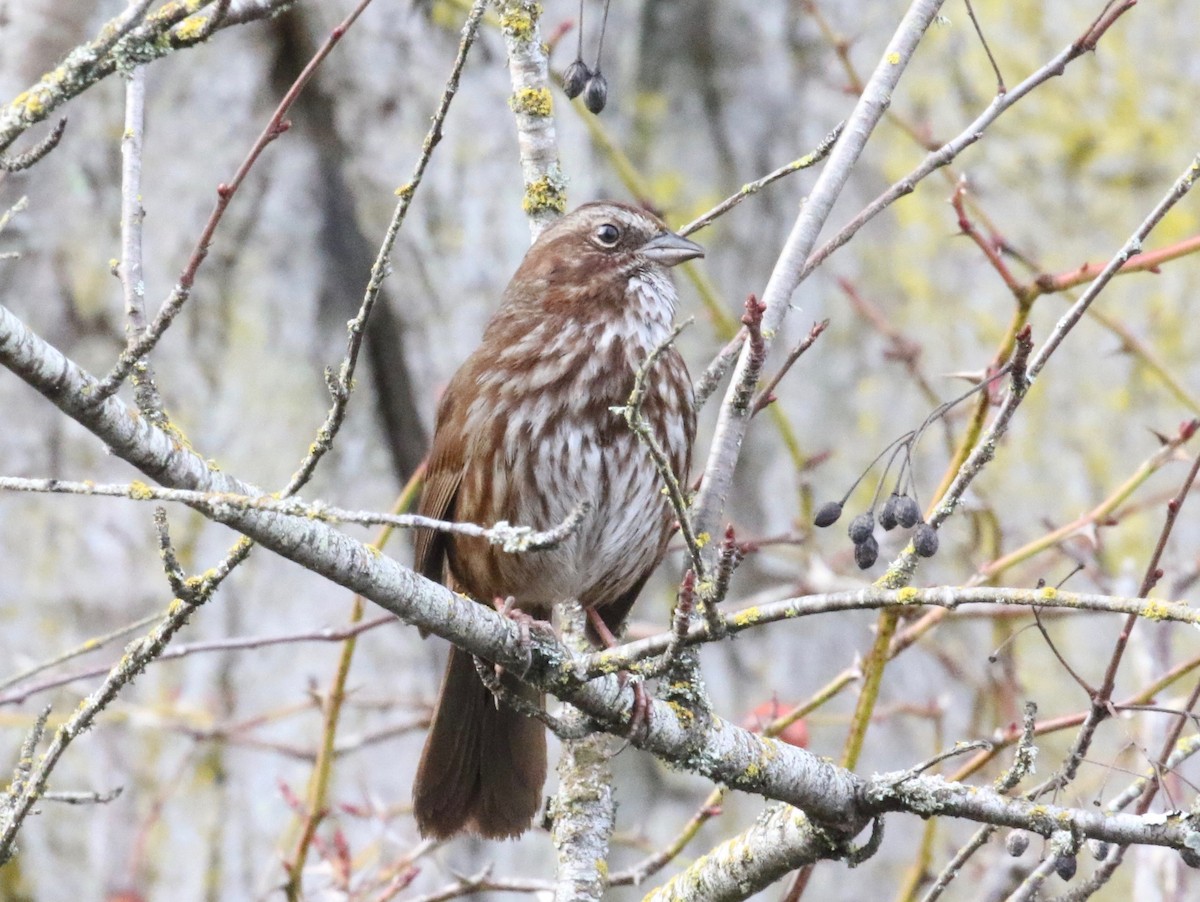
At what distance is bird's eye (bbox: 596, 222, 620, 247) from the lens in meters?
3.68

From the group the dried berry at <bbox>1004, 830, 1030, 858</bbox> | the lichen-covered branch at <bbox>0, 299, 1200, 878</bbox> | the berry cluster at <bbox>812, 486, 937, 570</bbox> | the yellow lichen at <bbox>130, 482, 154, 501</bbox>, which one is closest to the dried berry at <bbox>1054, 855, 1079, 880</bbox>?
the dried berry at <bbox>1004, 830, 1030, 858</bbox>

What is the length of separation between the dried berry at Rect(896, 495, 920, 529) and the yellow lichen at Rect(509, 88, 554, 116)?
4.67 feet

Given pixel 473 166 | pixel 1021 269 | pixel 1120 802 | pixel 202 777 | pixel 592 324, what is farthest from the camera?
pixel 1021 269

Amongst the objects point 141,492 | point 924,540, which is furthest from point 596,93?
point 141,492

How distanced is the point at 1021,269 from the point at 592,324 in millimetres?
2927

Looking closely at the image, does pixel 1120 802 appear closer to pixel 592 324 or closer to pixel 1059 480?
pixel 592 324

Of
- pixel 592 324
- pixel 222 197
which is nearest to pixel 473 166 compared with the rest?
pixel 592 324

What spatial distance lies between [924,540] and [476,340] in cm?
331

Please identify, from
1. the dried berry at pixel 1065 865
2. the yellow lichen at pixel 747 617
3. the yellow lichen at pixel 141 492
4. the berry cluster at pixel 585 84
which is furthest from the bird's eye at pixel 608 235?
the yellow lichen at pixel 141 492

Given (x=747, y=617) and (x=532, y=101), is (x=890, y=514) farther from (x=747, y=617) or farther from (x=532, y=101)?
(x=532, y=101)

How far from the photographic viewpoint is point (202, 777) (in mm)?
5098

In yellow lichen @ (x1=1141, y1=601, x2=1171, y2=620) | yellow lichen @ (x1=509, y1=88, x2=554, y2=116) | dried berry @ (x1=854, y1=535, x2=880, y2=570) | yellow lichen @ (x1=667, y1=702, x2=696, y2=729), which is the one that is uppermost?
yellow lichen @ (x1=509, y1=88, x2=554, y2=116)

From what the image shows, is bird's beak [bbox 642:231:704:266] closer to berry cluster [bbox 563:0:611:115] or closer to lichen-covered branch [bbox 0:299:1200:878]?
berry cluster [bbox 563:0:611:115]

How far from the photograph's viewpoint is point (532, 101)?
11.2 ft
